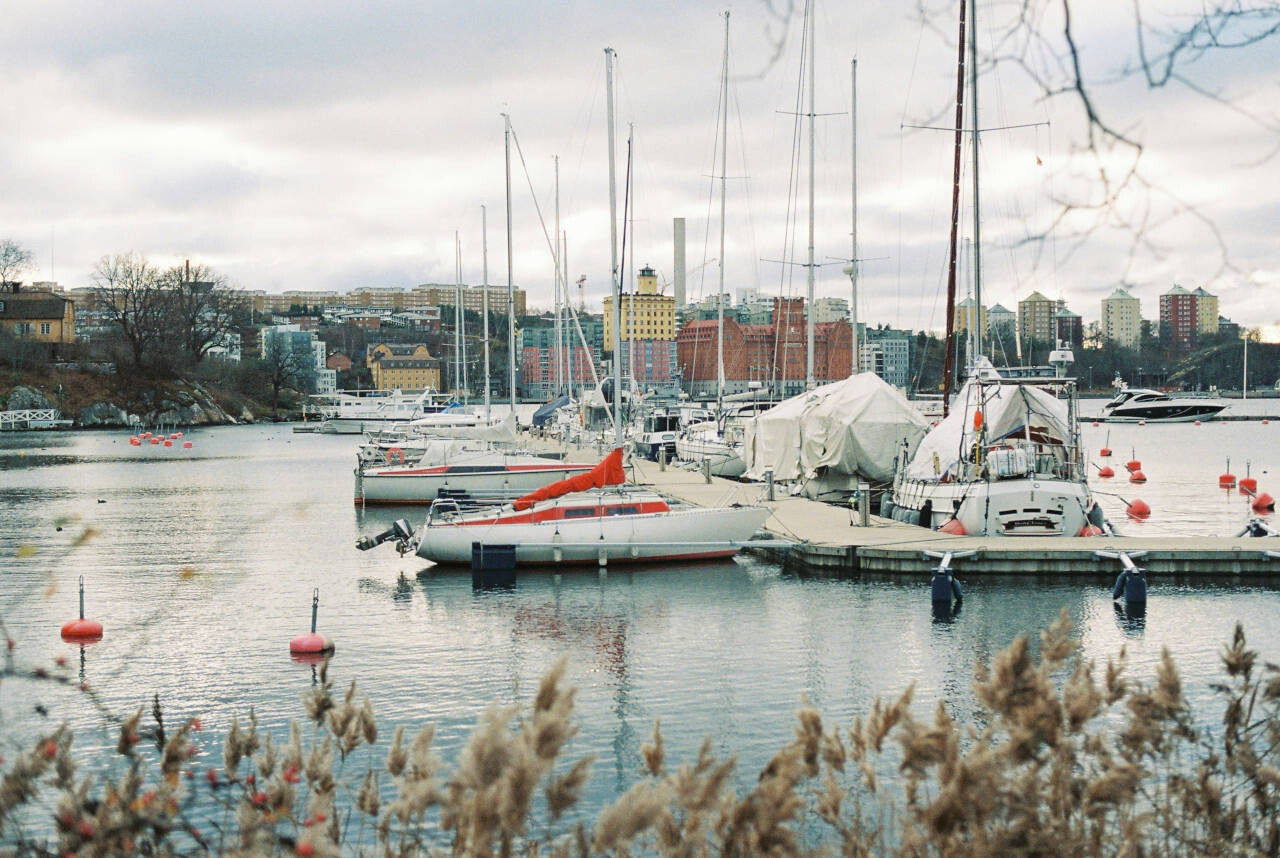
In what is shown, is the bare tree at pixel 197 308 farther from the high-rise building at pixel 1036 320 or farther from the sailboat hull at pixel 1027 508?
the sailboat hull at pixel 1027 508

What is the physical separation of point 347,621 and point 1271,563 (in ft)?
65.2

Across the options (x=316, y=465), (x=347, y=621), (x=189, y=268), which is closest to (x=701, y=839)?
(x=347, y=621)

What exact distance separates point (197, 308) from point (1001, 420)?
13245cm

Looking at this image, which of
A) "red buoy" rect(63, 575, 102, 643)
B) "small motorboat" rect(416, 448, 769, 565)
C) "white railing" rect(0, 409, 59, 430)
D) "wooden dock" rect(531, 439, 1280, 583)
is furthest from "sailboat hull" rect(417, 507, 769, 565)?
"white railing" rect(0, 409, 59, 430)

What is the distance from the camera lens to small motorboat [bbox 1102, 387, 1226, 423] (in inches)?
5143

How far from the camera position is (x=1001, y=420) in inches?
1272

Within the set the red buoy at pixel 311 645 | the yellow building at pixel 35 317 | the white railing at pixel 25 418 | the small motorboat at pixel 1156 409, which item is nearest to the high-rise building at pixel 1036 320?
the small motorboat at pixel 1156 409

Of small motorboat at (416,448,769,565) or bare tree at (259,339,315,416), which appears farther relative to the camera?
bare tree at (259,339,315,416)

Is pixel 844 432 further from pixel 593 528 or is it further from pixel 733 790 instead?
pixel 733 790

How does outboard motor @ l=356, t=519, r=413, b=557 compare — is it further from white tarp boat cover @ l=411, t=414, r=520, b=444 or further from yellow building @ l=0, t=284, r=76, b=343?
yellow building @ l=0, t=284, r=76, b=343

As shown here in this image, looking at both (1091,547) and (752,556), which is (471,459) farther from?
(1091,547)

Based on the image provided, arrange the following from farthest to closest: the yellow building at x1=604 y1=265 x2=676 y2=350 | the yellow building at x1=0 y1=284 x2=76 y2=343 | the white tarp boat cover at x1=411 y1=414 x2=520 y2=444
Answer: the yellow building at x1=604 y1=265 x2=676 y2=350
the yellow building at x1=0 y1=284 x2=76 y2=343
the white tarp boat cover at x1=411 y1=414 x2=520 y2=444

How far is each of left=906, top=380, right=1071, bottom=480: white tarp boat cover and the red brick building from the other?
86032 millimetres

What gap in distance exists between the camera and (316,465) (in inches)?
3061
